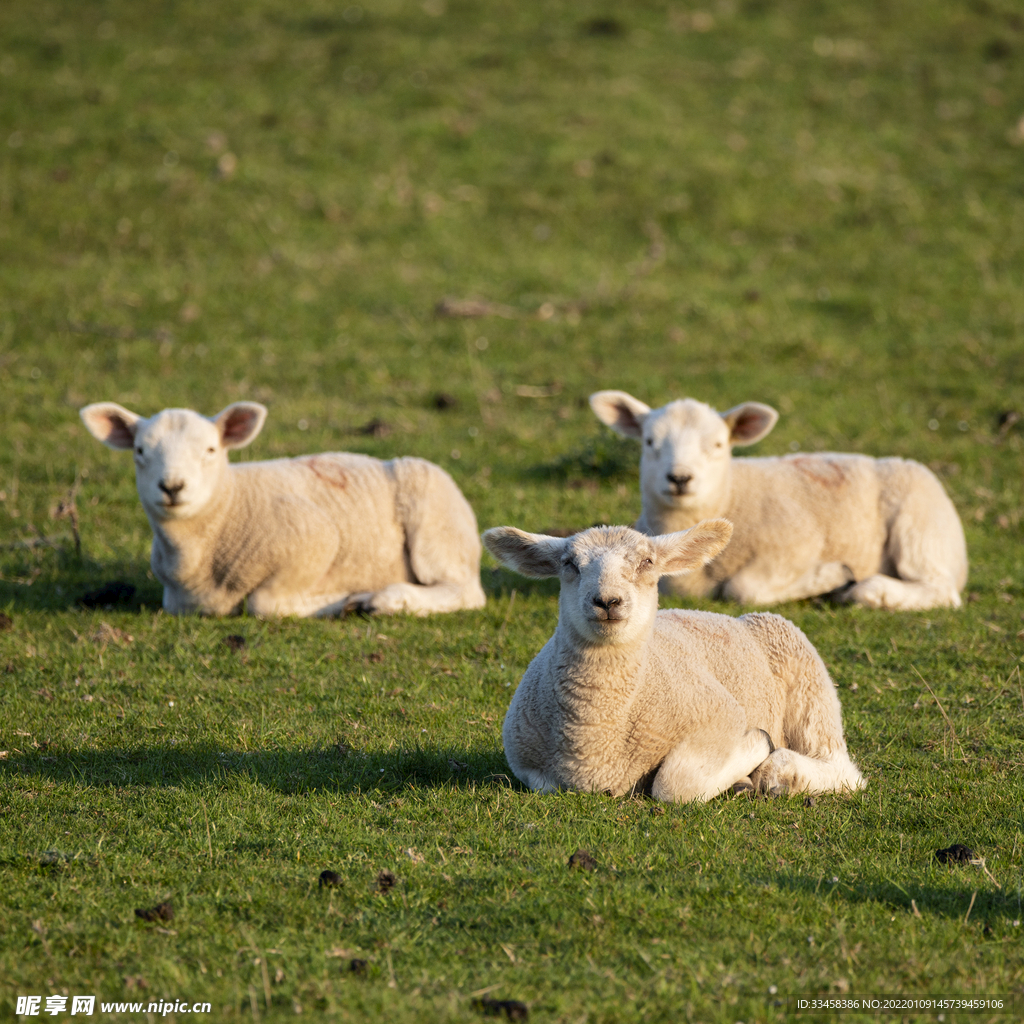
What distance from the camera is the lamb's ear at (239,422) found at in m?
9.89

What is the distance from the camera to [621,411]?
10.8 metres

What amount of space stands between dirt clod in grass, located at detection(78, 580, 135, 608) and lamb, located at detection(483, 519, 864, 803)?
4625 mm

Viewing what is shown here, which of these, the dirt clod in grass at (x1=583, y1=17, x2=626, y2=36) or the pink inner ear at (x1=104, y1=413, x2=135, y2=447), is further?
the dirt clod in grass at (x1=583, y1=17, x2=626, y2=36)

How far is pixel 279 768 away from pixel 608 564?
2.03 meters

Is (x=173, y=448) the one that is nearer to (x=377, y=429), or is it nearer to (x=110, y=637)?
(x=110, y=637)

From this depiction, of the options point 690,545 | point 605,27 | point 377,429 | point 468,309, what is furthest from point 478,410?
point 605,27

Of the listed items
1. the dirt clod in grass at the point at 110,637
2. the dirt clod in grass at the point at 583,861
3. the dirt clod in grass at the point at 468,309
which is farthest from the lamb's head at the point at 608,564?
the dirt clod in grass at the point at 468,309

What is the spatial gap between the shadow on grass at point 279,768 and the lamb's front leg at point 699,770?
72 centimetres

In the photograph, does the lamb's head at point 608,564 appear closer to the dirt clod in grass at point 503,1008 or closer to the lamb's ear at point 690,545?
the lamb's ear at point 690,545

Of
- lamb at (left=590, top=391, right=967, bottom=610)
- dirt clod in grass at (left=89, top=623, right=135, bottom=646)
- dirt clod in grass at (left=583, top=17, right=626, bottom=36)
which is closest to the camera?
dirt clod in grass at (left=89, top=623, right=135, bottom=646)

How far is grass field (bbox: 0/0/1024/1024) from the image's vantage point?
4.88 meters

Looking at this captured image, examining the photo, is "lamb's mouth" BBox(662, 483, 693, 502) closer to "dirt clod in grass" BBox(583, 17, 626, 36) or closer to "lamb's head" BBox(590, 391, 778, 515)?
"lamb's head" BBox(590, 391, 778, 515)

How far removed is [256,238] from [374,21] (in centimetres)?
780

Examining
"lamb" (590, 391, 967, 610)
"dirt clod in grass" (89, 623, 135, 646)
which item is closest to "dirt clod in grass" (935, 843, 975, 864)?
"lamb" (590, 391, 967, 610)
